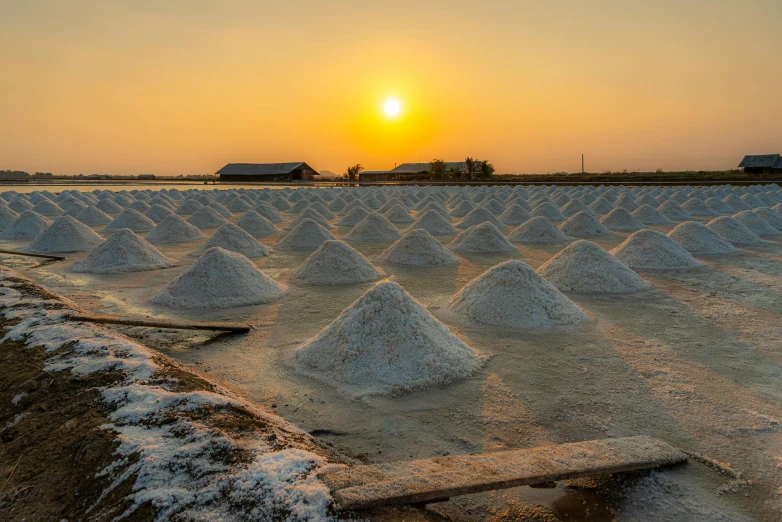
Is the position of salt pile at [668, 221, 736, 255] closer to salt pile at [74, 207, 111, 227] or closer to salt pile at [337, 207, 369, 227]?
salt pile at [337, 207, 369, 227]

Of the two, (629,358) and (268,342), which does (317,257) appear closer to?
(268,342)

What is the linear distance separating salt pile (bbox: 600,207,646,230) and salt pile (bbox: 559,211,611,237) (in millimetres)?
1346

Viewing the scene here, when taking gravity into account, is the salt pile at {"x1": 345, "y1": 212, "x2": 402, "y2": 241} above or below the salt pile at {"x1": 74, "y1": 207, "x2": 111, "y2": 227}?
below

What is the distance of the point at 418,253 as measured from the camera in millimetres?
9945

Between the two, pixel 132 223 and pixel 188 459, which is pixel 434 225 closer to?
pixel 132 223

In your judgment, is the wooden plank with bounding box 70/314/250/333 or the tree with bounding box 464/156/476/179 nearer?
the wooden plank with bounding box 70/314/250/333

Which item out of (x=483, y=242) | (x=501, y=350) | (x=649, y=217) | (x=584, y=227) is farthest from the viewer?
(x=649, y=217)

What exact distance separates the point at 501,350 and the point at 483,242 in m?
7.10

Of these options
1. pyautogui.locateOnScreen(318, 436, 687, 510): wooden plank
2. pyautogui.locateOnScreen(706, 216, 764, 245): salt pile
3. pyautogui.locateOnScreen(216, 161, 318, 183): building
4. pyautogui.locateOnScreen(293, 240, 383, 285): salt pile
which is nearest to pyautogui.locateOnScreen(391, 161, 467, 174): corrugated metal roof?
pyautogui.locateOnScreen(216, 161, 318, 183): building

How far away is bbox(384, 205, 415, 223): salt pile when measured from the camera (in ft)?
61.5

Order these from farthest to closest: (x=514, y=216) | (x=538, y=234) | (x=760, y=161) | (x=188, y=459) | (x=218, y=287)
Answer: (x=760, y=161) → (x=514, y=216) → (x=538, y=234) → (x=218, y=287) → (x=188, y=459)

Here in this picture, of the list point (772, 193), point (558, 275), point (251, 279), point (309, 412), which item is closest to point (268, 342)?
point (309, 412)

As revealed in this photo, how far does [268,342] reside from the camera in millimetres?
5156

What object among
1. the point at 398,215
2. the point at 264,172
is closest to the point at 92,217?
the point at 398,215
